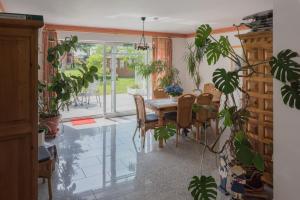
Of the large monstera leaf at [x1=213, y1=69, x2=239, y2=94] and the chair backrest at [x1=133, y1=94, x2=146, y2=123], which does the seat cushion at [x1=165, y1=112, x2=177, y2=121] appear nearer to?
the chair backrest at [x1=133, y1=94, x2=146, y2=123]

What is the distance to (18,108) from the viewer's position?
1.71 metres

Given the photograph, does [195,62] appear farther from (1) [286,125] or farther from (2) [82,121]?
(1) [286,125]

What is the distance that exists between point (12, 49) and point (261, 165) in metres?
1.78

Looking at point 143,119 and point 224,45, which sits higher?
point 224,45

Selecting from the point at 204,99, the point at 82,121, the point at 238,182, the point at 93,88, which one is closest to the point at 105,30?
the point at 93,88

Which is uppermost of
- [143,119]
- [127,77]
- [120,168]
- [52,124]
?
[127,77]

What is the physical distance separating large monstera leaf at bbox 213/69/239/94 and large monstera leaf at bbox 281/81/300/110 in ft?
1.00

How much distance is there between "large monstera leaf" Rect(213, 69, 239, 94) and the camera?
175cm

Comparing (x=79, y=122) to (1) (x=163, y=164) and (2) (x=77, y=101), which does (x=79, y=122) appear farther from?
(1) (x=163, y=164)

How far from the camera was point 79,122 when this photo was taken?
21.4 ft

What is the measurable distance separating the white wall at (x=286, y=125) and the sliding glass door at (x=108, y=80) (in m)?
5.84

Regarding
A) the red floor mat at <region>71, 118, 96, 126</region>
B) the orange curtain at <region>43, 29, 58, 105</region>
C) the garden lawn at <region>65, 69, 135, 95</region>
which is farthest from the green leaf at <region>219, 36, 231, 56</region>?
the garden lawn at <region>65, 69, 135, 95</region>

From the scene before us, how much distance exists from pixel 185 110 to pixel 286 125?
2879mm

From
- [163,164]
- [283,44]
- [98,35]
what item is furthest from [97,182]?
[98,35]
